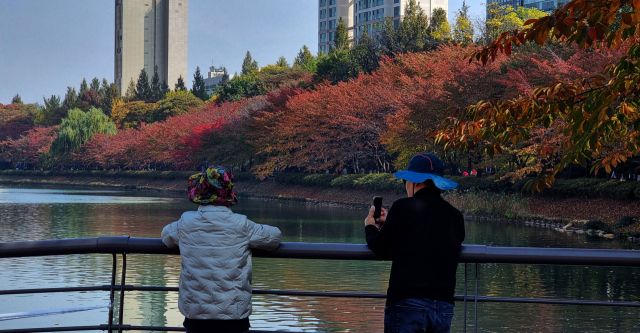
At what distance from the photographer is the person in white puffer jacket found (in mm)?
3311

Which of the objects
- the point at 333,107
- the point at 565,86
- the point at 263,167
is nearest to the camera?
the point at 565,86

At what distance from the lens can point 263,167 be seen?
4988cm

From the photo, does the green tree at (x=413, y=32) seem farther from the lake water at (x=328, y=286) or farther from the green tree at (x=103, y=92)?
the green tree at (x=103, y=92)

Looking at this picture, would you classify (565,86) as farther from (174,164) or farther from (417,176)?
(174,164)

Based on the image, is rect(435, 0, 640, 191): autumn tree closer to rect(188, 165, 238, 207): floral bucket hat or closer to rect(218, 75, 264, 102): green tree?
rect(188, 165, 238, 207): floral bucket hat

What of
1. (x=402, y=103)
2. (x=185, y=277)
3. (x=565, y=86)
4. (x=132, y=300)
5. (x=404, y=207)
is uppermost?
(x=402, y=103)

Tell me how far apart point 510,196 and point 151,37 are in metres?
125

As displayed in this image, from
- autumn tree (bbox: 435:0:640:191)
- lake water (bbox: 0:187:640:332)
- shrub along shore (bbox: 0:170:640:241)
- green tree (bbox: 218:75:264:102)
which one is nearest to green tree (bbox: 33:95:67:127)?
green tree (bbox: 218:75:264:102)

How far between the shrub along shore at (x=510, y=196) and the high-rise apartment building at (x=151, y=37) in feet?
310

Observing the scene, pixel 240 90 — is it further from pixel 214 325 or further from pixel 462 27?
pixel 214 325

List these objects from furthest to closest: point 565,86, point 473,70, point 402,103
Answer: point 402,103 → point 473,70 → point 565,86

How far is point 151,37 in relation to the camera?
146m

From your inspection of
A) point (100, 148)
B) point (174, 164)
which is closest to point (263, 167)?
point (174, 164)

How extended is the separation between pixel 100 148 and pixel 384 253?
260 ft
